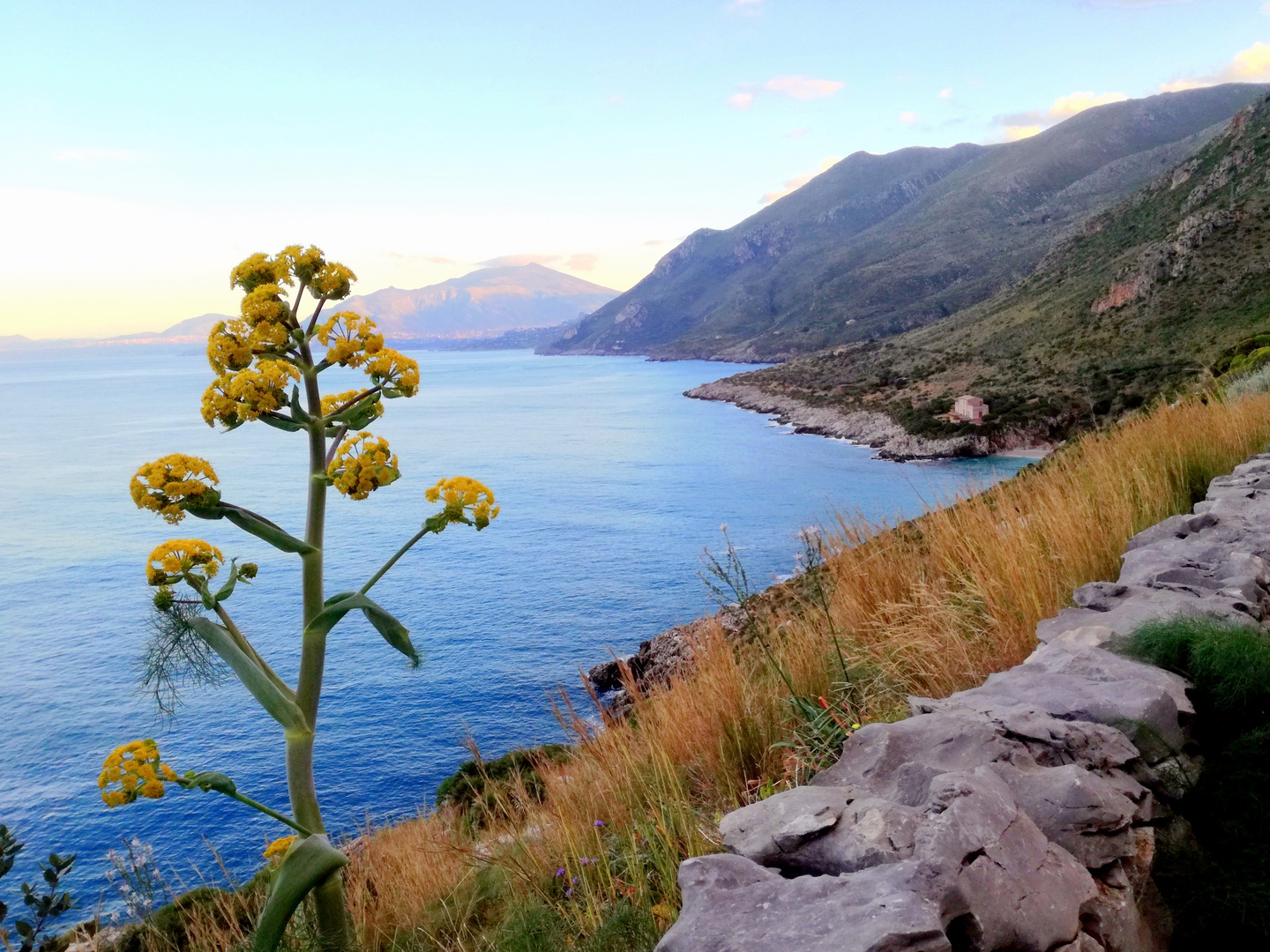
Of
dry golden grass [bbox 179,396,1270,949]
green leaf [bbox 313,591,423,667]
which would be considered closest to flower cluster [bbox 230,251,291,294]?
green leaf [bbox 313,591,423,667]

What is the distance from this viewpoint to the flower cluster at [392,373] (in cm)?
307

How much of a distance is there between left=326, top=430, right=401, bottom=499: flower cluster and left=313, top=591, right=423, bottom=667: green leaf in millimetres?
369

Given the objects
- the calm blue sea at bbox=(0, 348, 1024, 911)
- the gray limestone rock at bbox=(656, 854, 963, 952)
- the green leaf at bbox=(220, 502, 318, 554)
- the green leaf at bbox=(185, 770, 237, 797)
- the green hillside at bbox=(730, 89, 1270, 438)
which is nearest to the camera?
the gray limestone rock at bbox=(656, 854, 963, 952)

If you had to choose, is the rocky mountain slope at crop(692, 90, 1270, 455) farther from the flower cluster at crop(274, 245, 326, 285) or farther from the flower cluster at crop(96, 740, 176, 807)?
the flower cluster at crop(96, 740, 176, 807)

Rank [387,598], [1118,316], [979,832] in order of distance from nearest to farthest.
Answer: [979,832], [387,598], [1118,316]

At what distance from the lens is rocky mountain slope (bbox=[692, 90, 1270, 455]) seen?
41625 mm

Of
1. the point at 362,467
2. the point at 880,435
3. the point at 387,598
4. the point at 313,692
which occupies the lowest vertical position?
the point at 387,598

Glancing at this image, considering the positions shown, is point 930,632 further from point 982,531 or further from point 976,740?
point 976,740

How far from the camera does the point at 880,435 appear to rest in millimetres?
53781

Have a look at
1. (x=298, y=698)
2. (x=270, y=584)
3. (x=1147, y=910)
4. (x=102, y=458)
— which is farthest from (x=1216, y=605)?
(x=102, y=458)

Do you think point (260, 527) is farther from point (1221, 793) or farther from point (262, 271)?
point (1221, 793)

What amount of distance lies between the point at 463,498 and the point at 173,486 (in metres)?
0.98

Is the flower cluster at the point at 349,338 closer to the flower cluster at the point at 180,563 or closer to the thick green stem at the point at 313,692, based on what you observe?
the thick green stem at the point at 313,692

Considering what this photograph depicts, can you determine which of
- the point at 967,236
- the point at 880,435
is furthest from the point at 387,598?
the point at 967,236
